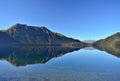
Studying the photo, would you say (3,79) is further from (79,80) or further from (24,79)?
(79,80)

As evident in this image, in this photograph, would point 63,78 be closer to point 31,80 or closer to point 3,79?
point 31,80

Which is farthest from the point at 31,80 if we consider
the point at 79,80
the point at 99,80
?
the point at 99,80

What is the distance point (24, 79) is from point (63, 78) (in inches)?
284

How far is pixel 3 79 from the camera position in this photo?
4247cm

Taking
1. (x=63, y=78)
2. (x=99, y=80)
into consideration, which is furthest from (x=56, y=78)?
(x=99, y=80)

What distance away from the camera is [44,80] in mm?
41625

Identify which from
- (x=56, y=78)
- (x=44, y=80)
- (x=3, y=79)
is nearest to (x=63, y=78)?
(x=56, y=78)

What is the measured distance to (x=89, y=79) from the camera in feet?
142

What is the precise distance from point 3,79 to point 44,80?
7453 mm

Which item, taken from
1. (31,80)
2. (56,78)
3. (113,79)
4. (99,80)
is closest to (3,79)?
(31,80)

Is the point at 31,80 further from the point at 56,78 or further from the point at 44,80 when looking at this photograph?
the point at 56,78

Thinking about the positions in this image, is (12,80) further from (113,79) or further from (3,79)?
(113,79)

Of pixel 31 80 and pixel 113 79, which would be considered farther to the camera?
pixel 113 79

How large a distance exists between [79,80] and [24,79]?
32.2 feet
